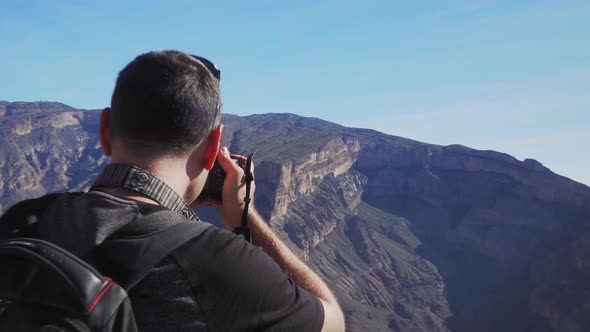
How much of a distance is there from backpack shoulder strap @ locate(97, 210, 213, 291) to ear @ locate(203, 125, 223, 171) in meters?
0.65

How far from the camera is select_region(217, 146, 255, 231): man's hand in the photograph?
124 inches

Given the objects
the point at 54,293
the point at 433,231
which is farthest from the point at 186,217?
the point at 433,231

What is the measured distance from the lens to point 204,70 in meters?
2.50

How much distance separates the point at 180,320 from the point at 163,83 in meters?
1.08

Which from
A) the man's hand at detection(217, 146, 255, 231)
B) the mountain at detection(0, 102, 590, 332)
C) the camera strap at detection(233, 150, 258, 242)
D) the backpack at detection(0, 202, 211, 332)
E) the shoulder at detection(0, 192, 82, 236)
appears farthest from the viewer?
the mountain at detection(0, 102, 590, 332)

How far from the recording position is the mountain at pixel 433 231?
Answer: 122 metres

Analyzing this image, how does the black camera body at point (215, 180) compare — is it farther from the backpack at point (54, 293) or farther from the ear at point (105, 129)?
the backpack at point (54, 293)

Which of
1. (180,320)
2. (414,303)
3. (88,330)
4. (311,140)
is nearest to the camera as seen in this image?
(88,330)

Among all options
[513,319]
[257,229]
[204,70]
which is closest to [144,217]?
[204,70]

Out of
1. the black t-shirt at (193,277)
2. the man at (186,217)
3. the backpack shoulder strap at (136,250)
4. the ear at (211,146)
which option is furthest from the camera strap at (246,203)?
the backpack shoulder strap at (136,250)

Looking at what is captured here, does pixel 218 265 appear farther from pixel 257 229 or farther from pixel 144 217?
pixel 257 229

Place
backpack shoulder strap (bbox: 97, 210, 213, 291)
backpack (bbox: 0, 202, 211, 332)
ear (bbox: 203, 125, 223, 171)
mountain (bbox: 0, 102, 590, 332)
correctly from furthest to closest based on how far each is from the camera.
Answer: mountain (bbox: 0, 102, 590, 332) → ear (bbox: 203, 125, 223, 171) → backpack shoulder strap (bbox: 97, 210, 213, 291) → backpack (bbox: 0, 202, 211, 332)

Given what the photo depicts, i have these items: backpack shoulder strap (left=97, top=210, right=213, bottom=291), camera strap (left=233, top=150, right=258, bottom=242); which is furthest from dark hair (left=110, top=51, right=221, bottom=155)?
camera strap (left=233, top=150, right=258, bottom=242)

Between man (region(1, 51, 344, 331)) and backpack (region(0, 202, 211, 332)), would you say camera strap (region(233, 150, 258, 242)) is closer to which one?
man (region(1, 51, 344, 331))
